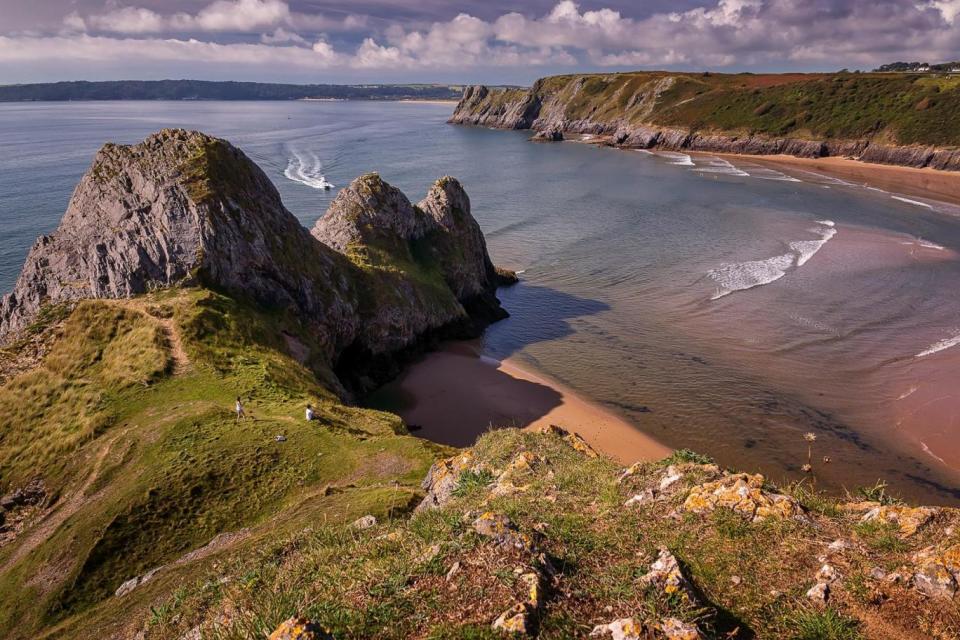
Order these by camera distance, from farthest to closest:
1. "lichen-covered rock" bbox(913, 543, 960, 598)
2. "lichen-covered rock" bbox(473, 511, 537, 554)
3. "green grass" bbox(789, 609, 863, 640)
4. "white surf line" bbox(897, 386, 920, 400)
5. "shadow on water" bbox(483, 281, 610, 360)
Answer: "shadow on water" bbox(483, 281, 610, 360), "white surf line" bbox(897, 386, 920, 400), "lichen-covered rock" bbox(473, 511, 537, 554), "lichen-covered rock" bbox(913, 543, 960, 598), "green grass" bbox(789, 609, 863, 640)

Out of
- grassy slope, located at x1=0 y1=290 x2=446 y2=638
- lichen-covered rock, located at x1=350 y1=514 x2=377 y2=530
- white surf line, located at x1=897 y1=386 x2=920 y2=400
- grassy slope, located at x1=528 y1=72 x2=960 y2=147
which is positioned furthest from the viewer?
grassy slope, located at x1=528 y1=72 x2=960 y2=147

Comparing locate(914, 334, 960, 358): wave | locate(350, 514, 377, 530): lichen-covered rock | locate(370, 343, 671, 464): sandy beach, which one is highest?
locate(350, 514, 377, 530): lichen-covered rock

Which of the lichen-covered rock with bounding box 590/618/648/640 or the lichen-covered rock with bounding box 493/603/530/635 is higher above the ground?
the lichen-covered rock with bounding box 493/603/530/635

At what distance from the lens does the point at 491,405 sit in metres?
34.5

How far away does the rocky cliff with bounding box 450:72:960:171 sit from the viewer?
401 ft

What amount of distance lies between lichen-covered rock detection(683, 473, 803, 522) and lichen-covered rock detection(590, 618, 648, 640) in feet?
15.1

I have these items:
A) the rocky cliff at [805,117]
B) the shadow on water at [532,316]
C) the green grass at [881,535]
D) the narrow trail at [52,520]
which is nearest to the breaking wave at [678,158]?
the rocky cliff at [805,117]

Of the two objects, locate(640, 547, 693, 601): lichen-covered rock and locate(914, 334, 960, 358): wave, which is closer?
locate(640, 547, 693, 601): lichen-covered rock

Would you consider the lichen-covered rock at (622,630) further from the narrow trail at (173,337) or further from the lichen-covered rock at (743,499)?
the narrow trail at (173,337)

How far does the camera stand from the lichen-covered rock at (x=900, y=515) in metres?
9.74

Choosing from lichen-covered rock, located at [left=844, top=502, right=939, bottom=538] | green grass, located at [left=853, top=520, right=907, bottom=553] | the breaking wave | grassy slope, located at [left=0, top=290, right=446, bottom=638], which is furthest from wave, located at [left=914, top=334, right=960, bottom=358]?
the breaking wave

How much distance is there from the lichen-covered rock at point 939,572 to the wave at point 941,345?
38.3m

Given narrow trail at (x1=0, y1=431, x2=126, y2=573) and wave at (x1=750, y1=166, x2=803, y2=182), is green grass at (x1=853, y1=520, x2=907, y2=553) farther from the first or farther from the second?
wave at (x1=750, y1=166, x2=803, y2=182)

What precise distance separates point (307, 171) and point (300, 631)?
377 ft
